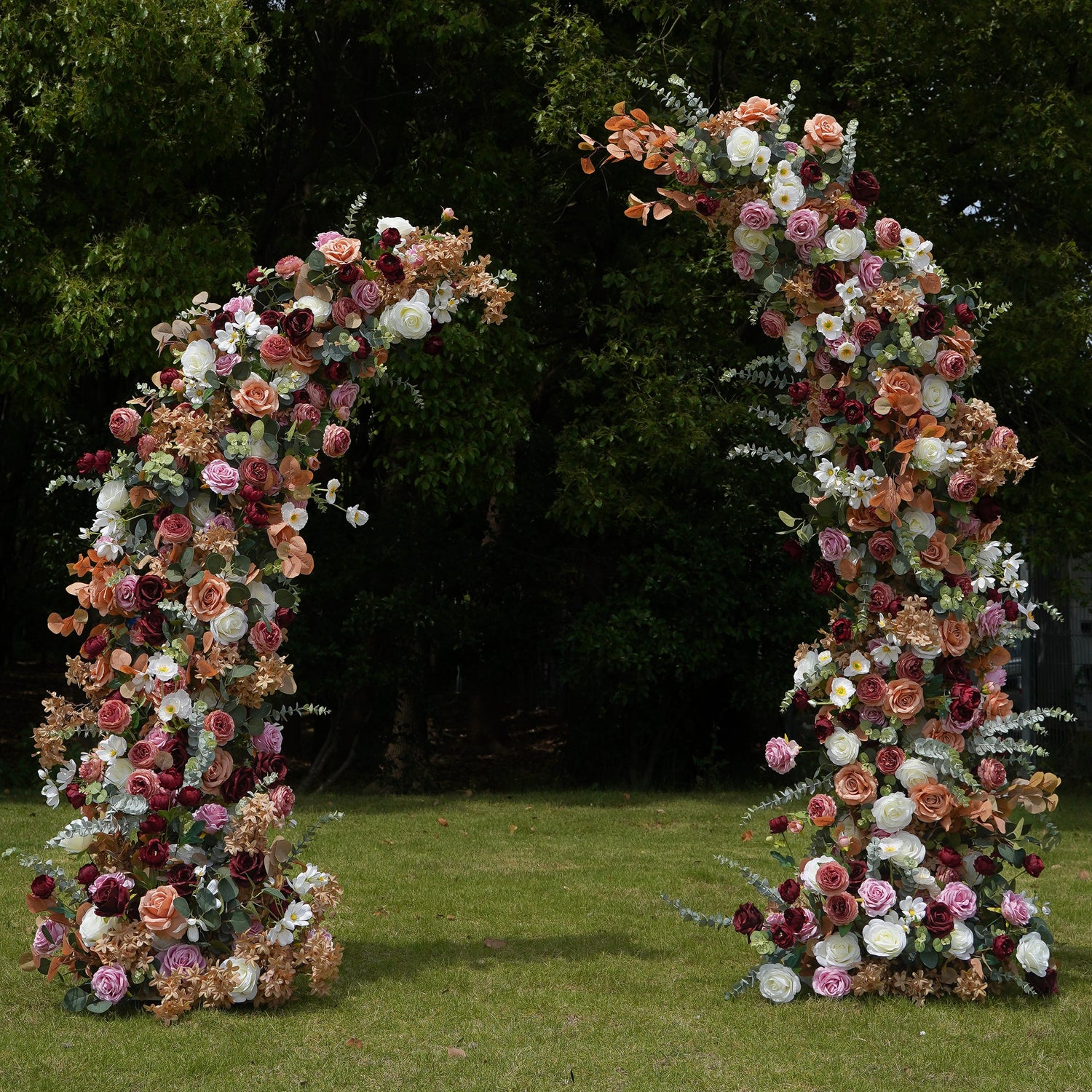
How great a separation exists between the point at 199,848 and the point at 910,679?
2992 mm

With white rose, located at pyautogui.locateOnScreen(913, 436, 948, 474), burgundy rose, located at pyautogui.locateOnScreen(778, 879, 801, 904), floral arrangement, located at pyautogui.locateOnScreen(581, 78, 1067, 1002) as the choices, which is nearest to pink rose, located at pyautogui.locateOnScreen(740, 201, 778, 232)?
floral arrangement, located at pyautogui.locateOnScreen(581, 78, 1067, 1002)

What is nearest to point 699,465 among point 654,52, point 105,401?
point 654,52

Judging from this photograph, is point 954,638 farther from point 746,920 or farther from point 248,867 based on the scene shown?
point 248,867

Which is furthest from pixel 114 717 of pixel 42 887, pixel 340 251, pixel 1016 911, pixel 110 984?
pixel 1016 911

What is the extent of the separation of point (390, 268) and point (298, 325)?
470mm

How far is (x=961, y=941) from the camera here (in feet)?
18.1

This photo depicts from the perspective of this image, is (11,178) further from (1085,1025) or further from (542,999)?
(1085,1025)

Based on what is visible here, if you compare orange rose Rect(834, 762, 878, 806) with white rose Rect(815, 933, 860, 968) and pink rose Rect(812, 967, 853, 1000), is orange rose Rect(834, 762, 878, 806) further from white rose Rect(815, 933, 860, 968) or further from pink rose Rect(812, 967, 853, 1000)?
pink rose Rect(812, 967, 853, 1000)

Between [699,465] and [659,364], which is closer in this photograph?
[659,364]

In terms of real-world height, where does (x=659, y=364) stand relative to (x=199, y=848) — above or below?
above

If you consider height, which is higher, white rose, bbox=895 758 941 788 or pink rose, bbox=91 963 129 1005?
white rose, bbox=895 758 941 788

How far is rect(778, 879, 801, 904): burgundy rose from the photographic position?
18.6 ft

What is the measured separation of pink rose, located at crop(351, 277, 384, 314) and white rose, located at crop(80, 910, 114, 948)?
2.69 metres

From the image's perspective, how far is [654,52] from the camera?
12102 millimetres
